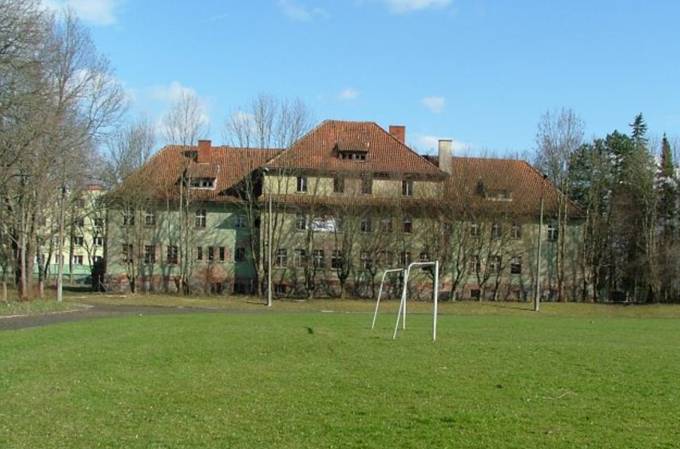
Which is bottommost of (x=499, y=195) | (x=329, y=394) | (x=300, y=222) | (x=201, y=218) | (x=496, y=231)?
(x=329, y=394)

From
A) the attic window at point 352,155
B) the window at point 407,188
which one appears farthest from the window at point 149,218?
the window at point 407,188

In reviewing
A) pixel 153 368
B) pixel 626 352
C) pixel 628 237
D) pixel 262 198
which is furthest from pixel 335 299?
pixel 153 368

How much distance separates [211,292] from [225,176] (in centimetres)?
1082

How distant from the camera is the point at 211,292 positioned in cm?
6281

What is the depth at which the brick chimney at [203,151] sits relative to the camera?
67125 mm

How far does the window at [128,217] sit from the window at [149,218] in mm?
1087

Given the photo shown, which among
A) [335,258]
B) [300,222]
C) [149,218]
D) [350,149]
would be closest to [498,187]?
[350,149]

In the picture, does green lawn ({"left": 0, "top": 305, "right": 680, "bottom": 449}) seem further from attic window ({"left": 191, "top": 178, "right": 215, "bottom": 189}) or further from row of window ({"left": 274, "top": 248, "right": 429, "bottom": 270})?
attic window ({"left": 191, "top": 178, "right": 215, "bottom": 189})

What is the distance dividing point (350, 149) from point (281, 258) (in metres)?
11.0

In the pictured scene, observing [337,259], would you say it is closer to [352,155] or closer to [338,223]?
[338,223]

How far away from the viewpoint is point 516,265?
211 feet

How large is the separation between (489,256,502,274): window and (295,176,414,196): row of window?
889 centimetres

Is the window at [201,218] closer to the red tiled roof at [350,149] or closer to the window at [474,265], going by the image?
the red tiled roof at [350,149]

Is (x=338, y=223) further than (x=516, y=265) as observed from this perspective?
No
